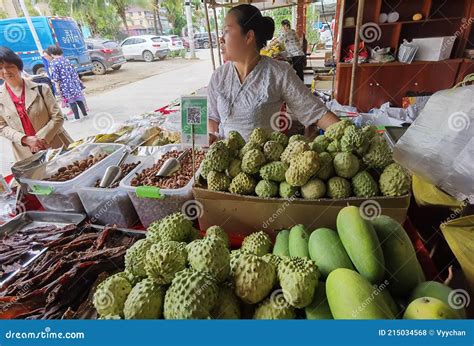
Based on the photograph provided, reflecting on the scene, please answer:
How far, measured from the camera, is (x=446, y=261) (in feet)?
4.49

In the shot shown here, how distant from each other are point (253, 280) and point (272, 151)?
0.75 metres

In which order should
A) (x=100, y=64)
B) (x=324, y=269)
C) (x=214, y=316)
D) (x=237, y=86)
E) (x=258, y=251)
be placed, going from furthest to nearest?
(x=100, y=64)
(x=237, y=86)
(x=258, y=251)
(x=324, y=269)
(x=214, y=316)

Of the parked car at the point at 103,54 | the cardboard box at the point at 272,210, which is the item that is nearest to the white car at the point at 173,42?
the parked car at the point at 103,54

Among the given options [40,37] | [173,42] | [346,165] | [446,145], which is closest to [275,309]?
[346,165]

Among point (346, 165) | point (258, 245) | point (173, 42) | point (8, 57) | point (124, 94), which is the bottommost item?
point (124, 94)

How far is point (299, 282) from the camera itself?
785mm

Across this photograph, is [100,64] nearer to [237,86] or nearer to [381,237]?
[237,86]

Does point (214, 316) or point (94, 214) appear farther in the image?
point (94, 214)

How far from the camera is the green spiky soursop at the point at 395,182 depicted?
3.93 feet

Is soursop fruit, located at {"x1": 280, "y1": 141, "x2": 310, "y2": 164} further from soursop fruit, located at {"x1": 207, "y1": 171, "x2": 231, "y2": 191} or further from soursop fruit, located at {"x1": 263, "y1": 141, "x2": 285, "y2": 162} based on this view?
soursop fruit, located at {"x1": 207, "y1": 171, "x2": 231, "y2": 191}

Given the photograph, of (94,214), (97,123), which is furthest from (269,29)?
(97,123)

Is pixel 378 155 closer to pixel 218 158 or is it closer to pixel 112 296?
pixel 218 158

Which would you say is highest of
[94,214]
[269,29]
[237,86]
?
[269,29]
